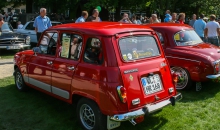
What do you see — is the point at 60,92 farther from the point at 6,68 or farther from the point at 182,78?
the point at 6,68

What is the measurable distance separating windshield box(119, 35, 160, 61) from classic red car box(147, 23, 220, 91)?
2022mm

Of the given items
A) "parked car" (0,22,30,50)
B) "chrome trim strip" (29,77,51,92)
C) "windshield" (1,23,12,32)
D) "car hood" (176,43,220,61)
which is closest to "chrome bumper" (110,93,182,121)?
"chrome trim strip" (29,77,51,92)

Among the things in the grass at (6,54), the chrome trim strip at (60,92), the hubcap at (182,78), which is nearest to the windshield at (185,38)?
the hubcap at (182,78)

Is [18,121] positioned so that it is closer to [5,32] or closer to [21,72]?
[21,72]

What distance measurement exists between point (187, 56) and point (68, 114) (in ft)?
10.8

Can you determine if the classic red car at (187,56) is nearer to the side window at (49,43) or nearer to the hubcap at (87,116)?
the side window at (49,43)

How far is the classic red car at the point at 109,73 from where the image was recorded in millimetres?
3922

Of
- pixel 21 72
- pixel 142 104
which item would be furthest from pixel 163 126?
pixel 21 72

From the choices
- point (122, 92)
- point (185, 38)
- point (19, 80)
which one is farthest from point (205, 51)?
point (19, 80)

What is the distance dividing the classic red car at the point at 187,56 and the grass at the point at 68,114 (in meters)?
0.44

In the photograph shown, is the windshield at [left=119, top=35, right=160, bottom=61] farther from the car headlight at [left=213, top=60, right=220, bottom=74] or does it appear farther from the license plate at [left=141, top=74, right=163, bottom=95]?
the car headlight at [left=213, top=60, right=220, bottom=74]

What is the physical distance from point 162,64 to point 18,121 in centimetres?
292

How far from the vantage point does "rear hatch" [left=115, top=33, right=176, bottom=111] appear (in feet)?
13.2

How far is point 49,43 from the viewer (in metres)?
5.41
